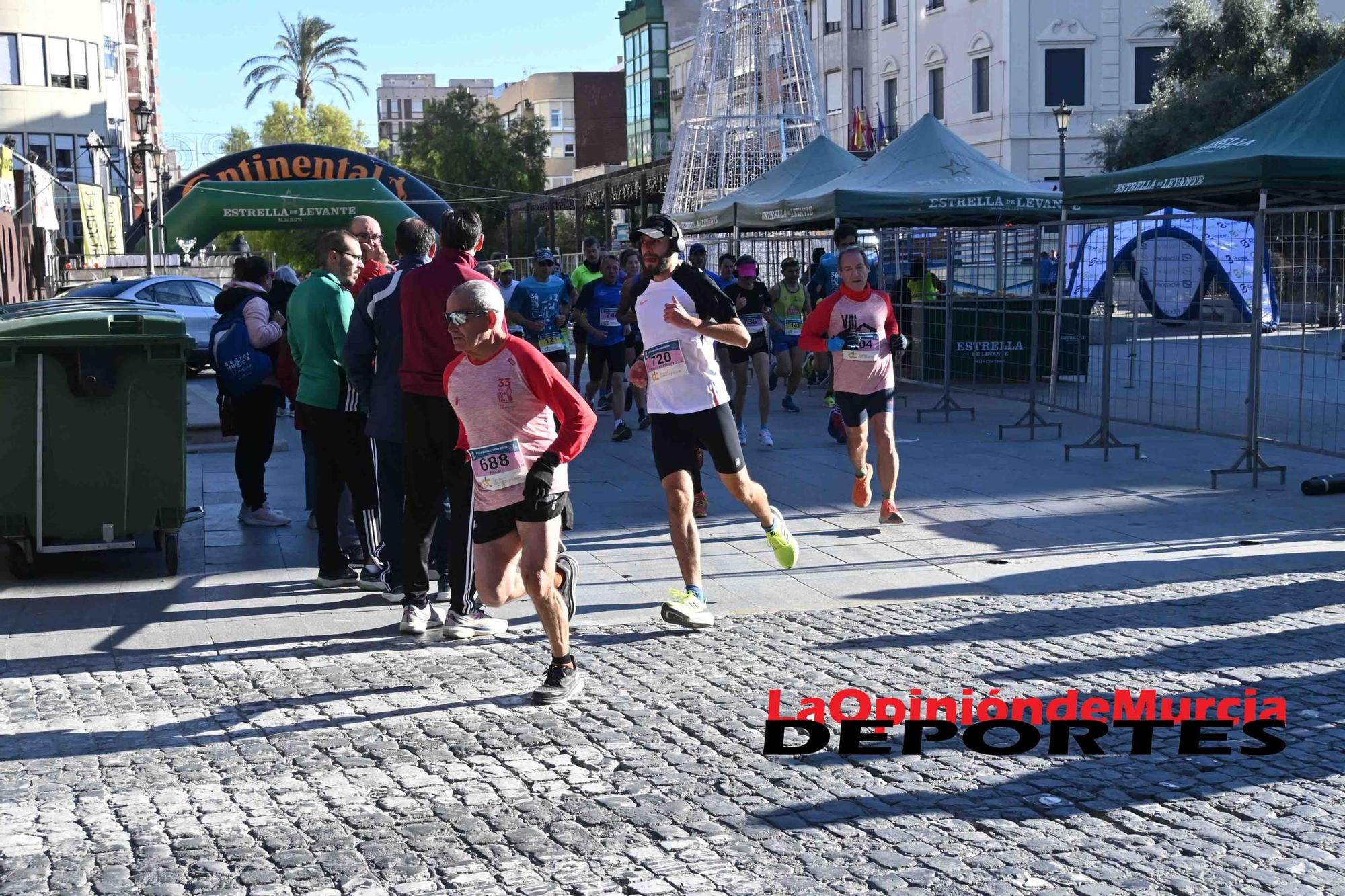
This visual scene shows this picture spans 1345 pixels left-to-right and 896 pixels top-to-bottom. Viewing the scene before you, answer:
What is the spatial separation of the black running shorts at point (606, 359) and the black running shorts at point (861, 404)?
16.9ft

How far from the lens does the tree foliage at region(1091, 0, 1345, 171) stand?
3597cm

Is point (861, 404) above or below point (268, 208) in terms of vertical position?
below

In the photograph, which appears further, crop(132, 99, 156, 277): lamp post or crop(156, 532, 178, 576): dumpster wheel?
crop(132, 99, 156, 277): lamp post

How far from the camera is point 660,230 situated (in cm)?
755

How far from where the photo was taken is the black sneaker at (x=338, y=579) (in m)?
8.32

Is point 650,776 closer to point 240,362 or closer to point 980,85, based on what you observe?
point 240,362

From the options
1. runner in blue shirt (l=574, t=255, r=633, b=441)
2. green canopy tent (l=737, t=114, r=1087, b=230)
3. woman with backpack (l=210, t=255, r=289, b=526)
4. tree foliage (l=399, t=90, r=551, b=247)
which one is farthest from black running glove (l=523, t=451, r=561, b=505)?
tree foliage (l=399, t=90, r=551, b=247)

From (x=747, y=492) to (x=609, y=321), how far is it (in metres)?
7.64

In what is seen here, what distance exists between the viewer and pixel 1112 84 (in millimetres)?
44594

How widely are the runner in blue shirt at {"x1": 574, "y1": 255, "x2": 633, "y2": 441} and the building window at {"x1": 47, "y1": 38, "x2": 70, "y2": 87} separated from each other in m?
49.0

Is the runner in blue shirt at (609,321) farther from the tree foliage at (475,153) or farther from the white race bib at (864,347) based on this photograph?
the tree foliage at (475,153)

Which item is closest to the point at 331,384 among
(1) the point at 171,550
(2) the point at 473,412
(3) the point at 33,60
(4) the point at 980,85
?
(1) the point at 171,550

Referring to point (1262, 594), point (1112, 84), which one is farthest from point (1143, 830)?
point (1112, 84)

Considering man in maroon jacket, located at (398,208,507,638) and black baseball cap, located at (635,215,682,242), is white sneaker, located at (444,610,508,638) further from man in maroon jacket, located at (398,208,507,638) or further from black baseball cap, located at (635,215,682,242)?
black baseball cap, located at (635,215,682,242)
